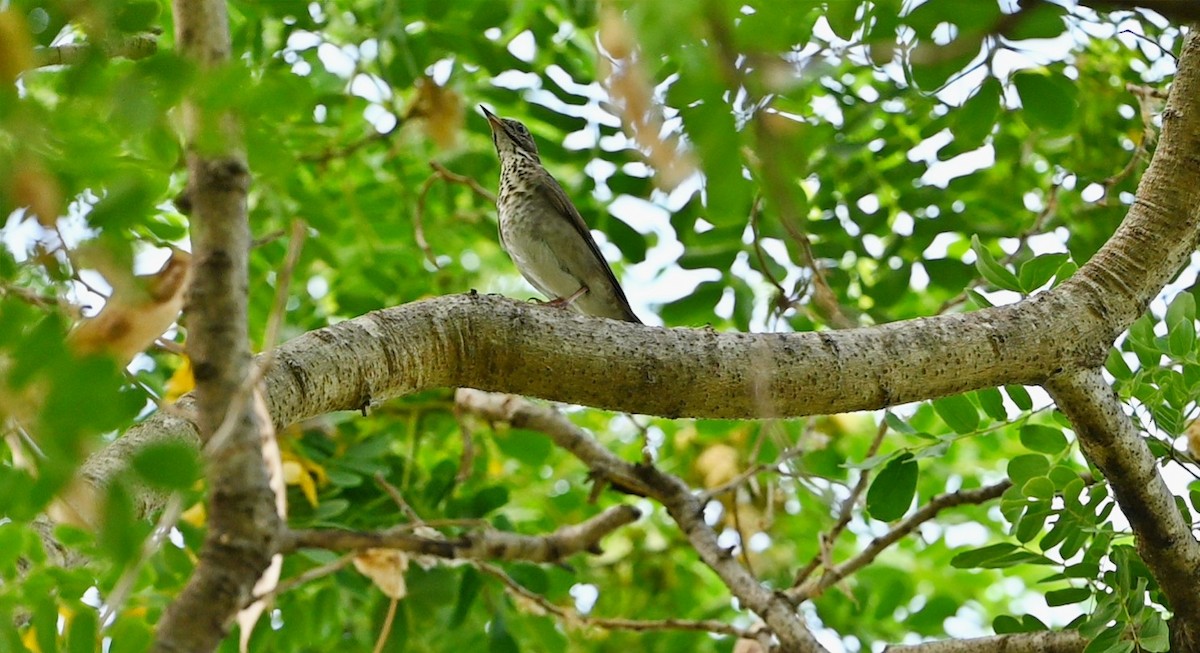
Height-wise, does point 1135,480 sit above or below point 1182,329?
below

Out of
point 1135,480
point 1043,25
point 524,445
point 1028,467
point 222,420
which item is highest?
point 1043,25

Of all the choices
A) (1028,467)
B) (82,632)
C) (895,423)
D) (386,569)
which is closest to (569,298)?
(386,569)

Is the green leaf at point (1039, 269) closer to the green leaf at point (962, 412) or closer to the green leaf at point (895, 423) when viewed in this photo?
the green leaf at point (962, 412)

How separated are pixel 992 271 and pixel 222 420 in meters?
2.20

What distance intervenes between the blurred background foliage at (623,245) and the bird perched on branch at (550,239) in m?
0.15

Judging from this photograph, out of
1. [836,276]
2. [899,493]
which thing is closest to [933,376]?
[899,493]

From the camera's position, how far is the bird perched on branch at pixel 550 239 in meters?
4.67

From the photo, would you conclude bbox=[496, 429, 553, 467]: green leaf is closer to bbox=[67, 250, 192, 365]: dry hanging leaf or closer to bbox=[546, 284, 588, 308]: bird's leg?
bbox=[546, 284, 588, 308]: bird's leg

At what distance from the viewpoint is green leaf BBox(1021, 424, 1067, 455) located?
10.2 feet

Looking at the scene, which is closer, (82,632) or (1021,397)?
(82,632)

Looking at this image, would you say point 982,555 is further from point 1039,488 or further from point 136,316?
point 136,316

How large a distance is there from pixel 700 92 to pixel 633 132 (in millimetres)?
128

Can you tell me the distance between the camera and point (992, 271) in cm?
299

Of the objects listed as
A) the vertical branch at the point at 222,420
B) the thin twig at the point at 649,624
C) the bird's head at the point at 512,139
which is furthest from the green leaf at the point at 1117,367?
the bird's head at the point at 512,139
